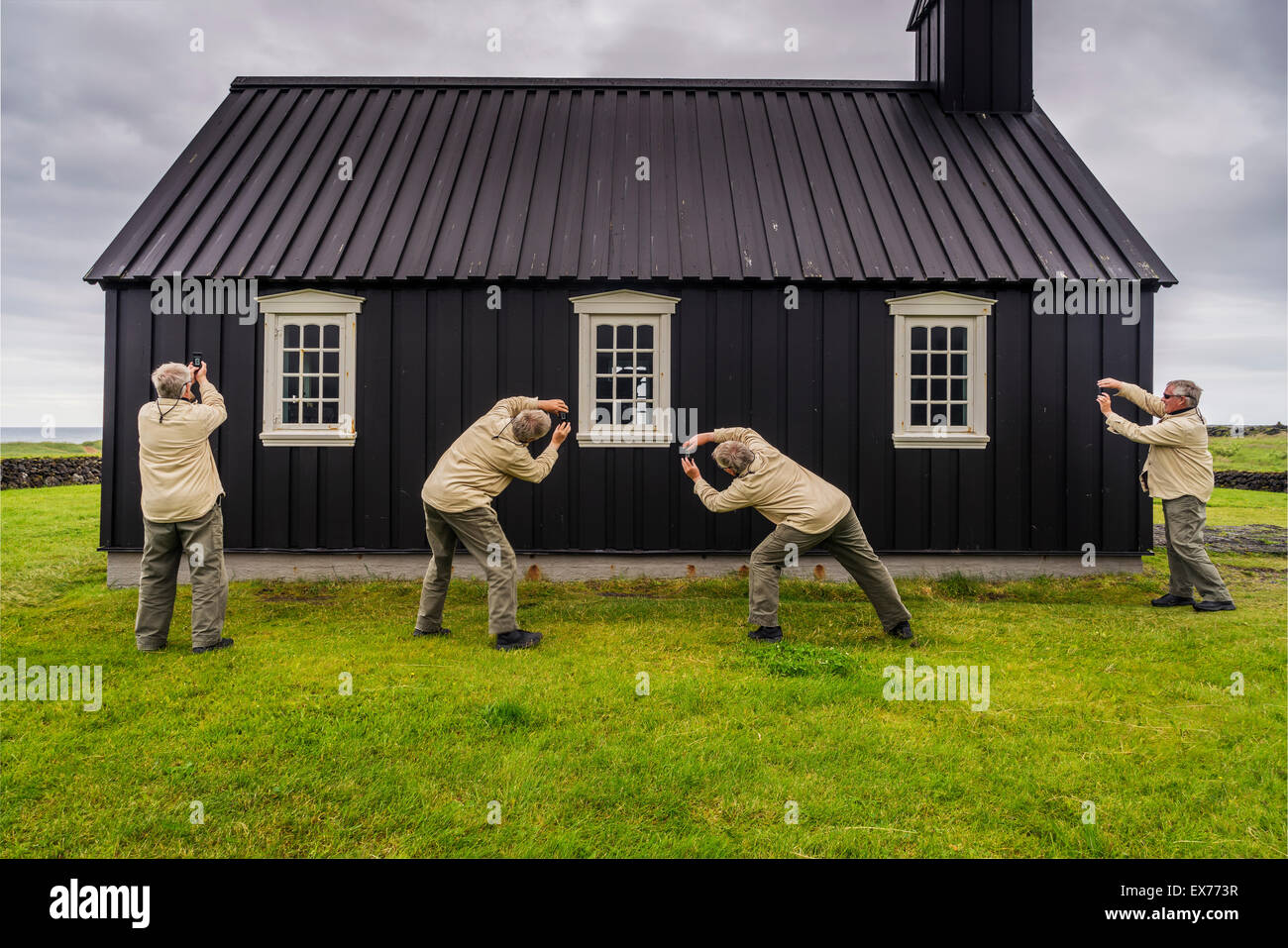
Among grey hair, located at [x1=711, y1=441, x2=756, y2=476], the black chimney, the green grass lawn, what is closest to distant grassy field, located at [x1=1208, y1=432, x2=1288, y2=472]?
the black chimney

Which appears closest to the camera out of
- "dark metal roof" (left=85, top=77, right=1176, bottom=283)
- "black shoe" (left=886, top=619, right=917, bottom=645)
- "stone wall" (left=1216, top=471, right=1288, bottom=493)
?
"black shoe" (left=886, top=619, right=917, bottom=645)

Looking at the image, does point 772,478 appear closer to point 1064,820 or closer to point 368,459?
point 1064,820

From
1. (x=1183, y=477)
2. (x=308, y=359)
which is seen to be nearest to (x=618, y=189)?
(x=308, y=359)

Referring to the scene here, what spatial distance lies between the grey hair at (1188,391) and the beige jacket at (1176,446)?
3.6 inches

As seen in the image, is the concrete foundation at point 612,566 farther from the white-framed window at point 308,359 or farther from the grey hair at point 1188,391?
the grey hair at point 1188,391

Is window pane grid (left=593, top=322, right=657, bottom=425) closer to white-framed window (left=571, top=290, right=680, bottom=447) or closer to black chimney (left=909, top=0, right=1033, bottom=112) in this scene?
white-framed window (left=571, top=290, right=680, bottom=447)

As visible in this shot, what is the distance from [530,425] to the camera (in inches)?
242

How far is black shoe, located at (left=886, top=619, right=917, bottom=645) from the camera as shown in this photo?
6.37 metres

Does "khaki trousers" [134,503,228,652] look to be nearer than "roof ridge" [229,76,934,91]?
Yes

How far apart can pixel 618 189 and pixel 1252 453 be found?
29211mm

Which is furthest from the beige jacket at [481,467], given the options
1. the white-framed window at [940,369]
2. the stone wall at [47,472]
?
→ the stone wall at [47,472]

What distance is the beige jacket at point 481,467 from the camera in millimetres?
6105

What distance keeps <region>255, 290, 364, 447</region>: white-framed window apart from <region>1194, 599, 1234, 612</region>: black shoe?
34.5 feet

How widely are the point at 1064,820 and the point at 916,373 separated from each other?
6.93 m
